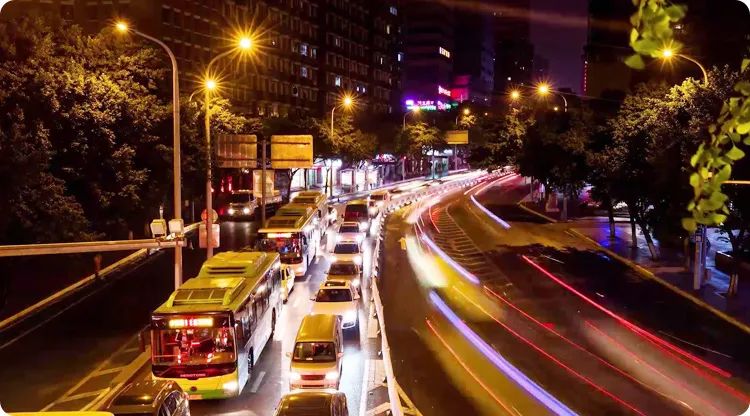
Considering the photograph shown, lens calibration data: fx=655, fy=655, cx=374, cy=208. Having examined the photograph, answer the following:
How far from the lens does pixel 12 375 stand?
63.2 feet

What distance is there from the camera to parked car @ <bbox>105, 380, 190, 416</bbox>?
1257cm

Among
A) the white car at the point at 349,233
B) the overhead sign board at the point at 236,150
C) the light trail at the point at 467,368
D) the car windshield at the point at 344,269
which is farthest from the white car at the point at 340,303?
the white car at the point at 349,233

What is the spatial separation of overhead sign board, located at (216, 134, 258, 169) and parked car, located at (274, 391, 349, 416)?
2445 cm

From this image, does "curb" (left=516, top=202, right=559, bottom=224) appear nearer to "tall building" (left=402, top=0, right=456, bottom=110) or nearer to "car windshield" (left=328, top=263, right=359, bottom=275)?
"car windshield" (left=328, top=263, right=359, bottom=275)

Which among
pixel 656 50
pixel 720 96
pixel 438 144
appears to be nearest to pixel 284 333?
pixel 720 96

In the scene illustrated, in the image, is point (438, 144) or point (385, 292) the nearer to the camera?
point (385, 292)

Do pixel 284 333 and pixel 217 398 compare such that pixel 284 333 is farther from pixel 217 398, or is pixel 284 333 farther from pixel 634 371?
pixel 634 371

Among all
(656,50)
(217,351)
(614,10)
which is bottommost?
(217,351)

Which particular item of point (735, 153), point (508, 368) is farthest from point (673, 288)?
point (735, 153)

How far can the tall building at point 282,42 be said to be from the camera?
63656 mm

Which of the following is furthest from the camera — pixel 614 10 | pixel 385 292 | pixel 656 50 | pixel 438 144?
pixel 438 144

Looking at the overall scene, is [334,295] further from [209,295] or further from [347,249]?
[347,249]

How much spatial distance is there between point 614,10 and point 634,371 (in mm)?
67751

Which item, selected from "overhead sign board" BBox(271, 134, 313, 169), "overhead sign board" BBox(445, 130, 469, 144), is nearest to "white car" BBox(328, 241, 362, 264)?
"overhead sign board" BBox(271, 134, 313, 169)
